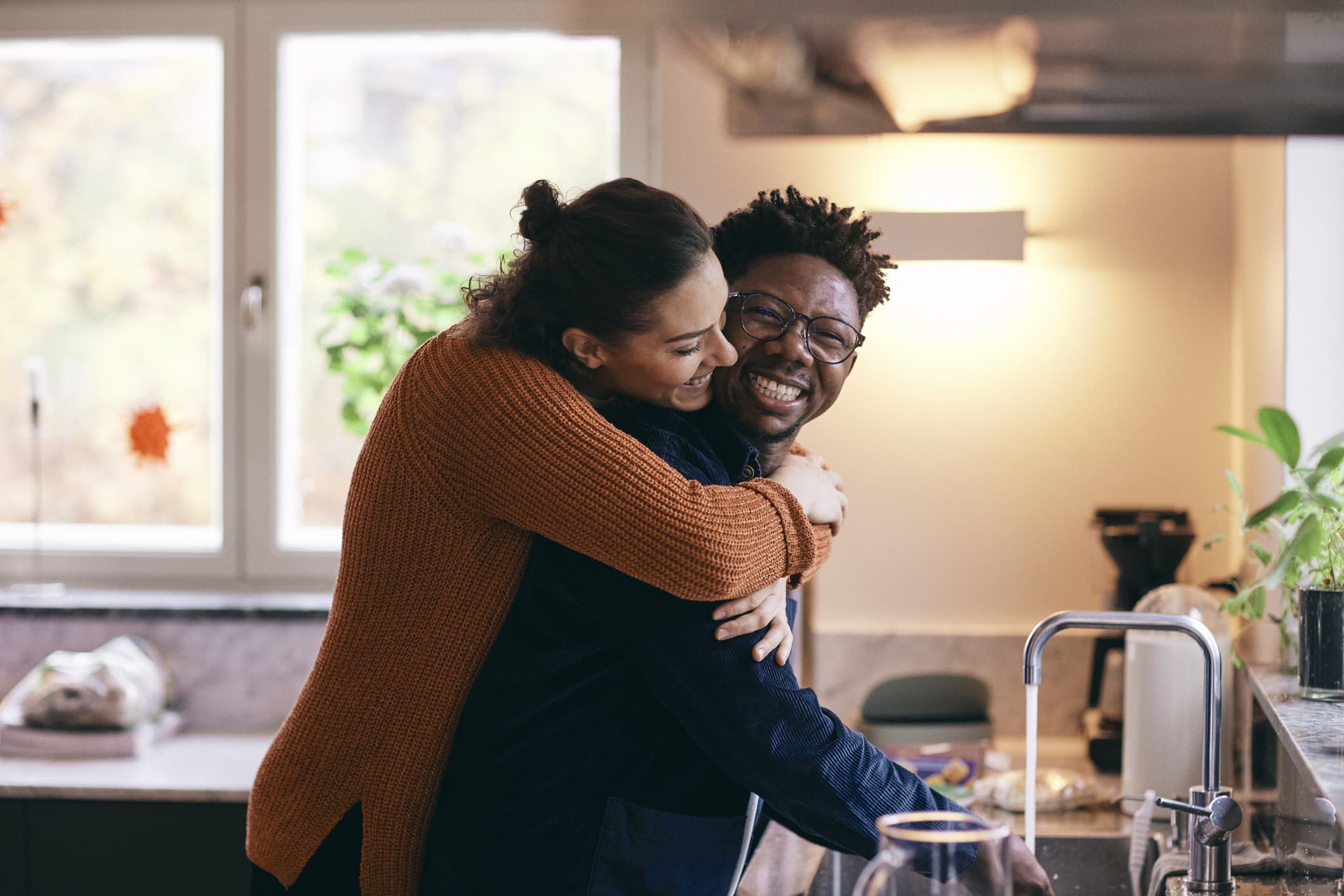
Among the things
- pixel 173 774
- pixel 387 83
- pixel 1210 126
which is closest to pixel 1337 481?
pixel 1210 126

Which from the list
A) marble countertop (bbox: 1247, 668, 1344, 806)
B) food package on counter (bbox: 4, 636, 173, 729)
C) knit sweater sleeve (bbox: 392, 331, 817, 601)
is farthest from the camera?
food package on counter (bbox: 4, 636, 173, 729)

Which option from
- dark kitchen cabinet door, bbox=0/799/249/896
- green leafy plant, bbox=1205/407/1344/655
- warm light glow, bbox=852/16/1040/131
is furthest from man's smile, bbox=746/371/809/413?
dark kitchen cabinet door, bbox=0/799/249/896

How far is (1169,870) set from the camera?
1.44 meters

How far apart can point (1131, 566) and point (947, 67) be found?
5.18 ft

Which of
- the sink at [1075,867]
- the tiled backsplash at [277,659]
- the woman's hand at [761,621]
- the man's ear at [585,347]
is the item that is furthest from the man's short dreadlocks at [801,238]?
the tiled backsplash at [277,659]

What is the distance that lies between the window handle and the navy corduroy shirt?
161cm

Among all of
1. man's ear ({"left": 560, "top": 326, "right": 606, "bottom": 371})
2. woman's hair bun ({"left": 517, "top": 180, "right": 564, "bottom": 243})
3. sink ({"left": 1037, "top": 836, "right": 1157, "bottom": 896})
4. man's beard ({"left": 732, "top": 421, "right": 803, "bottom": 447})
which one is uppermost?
woman's hair bun ({"left": 517, "top": 180, "right": 564, "bottom": 243})

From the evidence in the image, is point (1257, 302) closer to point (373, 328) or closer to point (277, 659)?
point (373, 328)

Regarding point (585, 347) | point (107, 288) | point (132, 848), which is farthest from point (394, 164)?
point (585, 347)

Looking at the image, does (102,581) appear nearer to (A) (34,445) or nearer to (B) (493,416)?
(A) (34,445)

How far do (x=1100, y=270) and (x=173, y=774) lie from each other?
183cm

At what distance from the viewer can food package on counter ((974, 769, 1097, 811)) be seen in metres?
1.87

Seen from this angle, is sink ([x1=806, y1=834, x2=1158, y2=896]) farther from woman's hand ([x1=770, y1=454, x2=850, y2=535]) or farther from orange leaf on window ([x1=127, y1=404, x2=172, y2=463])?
orange leaf on window ([x1=127, y1=404, x2=172, y2=463])

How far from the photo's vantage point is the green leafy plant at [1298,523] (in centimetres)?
154
